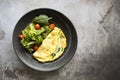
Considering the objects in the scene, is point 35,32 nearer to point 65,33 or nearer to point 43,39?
point 43,39

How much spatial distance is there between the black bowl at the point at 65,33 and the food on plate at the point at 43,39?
0.09ft

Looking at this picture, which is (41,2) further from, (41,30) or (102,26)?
(102,26)

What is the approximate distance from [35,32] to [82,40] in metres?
0.36

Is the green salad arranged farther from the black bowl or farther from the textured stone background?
the textured stone background

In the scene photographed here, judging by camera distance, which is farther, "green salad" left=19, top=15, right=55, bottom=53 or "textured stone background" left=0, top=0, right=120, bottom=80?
"textured stone background" left=0, top=0, right=120, bottom=80

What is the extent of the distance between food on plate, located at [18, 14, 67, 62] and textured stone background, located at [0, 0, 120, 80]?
0.44ft

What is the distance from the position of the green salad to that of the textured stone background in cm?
14

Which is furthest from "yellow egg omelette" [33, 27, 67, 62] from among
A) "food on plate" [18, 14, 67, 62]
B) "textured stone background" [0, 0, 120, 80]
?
"textured stone background" [0, 0, 120, 80]

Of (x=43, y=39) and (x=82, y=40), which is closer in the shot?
(x=43, y=39)

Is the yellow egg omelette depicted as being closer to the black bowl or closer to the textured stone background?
the black bowl

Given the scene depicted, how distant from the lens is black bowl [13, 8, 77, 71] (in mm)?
1864

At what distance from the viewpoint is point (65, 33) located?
1946mm

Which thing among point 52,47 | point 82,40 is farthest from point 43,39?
point 82,40

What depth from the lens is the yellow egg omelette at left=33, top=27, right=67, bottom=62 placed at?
1887mm
